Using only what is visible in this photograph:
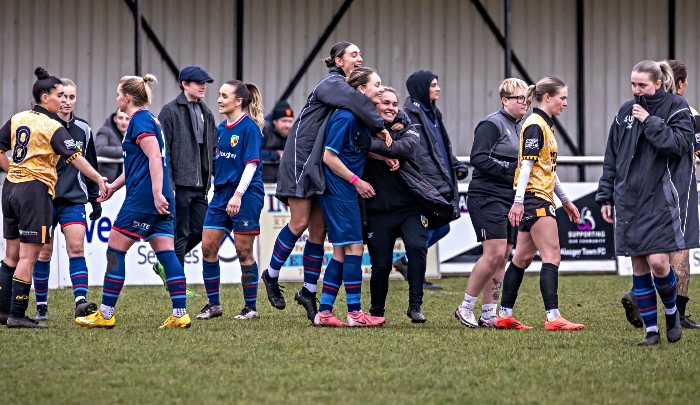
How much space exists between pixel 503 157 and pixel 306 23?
10554 millimetres

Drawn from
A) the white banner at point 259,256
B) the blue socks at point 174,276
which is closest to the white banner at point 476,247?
the white banner at point 259,256

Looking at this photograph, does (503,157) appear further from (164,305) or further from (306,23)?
(306,23)

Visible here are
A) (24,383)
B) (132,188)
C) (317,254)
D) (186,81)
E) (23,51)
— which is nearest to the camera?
(24,383)

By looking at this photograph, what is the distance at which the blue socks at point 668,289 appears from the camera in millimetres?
7141

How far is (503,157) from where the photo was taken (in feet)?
27.2

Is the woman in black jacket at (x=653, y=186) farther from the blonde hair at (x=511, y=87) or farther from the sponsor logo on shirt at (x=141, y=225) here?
the sponsor logo on shirt at (x=141, y=225)

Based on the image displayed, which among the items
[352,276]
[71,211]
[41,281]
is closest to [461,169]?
[352,276]

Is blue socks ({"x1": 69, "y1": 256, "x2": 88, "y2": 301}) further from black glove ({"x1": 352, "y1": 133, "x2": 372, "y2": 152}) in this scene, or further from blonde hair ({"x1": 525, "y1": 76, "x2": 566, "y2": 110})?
blonde hair ({"x1": 525, "y1": 76, "x2": 566, "y2": 110})

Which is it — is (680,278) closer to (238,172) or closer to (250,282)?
(250,282)

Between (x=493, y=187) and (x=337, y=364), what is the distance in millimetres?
2500

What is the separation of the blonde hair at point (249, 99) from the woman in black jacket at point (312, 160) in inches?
17.1

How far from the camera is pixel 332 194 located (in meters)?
8.05

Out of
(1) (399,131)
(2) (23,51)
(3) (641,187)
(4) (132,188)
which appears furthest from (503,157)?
(2) (23,51)

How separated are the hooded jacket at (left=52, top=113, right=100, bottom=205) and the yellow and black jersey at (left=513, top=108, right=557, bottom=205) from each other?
3.31 m
